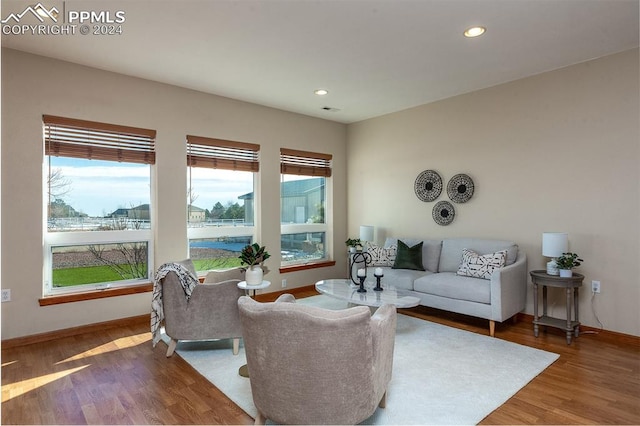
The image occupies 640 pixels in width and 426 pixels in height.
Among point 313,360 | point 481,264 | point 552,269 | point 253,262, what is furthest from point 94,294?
point 552,269

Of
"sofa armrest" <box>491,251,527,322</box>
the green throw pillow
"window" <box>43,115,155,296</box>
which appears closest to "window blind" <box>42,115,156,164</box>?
"window" <box>43,115,155,296</box>

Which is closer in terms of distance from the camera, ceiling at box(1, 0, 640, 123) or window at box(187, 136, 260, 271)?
ceiling at box(1, 0, 640, 123)

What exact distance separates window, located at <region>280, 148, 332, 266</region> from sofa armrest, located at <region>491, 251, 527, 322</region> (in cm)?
302

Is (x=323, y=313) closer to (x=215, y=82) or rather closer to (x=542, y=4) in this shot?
(x=542, y=4)

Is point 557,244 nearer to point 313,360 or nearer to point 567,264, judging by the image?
point 567,264

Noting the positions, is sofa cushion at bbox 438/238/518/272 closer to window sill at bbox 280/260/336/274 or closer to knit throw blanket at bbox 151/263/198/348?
window sill at bbox 280/260/336/274

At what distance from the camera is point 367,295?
349 cm

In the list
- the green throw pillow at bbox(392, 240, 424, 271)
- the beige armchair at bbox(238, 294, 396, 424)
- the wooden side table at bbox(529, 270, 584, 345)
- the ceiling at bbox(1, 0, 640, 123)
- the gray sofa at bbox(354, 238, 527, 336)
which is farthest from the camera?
the green throw pillow at bbox(392, 240, 424, 271)

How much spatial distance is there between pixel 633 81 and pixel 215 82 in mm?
4324

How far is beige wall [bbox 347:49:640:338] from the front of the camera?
3.48m

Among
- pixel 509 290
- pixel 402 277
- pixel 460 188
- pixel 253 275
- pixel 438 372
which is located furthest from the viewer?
pixel 460 188

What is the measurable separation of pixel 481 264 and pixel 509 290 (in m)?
0.40

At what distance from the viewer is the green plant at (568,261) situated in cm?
350

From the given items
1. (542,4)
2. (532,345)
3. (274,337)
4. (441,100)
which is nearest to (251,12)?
(542,4)
